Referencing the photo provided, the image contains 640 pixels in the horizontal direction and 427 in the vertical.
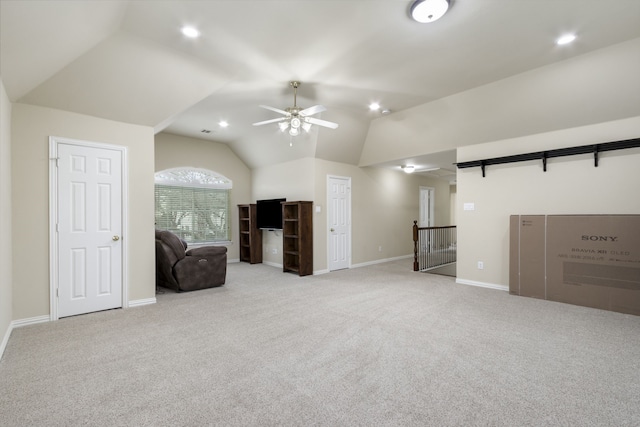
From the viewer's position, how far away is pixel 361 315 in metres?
3.62

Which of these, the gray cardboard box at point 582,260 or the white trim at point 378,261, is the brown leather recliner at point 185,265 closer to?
the white trim at point 378,261

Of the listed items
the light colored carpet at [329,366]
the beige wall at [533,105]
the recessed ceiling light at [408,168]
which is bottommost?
the light colored carpet at [329,366]

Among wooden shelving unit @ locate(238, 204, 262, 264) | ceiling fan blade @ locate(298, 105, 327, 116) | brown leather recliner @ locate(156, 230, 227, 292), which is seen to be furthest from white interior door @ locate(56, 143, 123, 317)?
wooden shelving unit @ locate(238, 204, 262, 264)

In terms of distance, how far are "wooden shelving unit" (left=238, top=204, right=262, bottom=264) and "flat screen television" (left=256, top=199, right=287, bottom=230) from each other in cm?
24

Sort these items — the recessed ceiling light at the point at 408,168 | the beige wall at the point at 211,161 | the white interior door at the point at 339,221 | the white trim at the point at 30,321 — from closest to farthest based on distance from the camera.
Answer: the white trim at the point at 30,321 → the white interior door at the point at 339,221 → the beige wall at the point at 211,161 → the recessed ceiling light at the point at 408,168

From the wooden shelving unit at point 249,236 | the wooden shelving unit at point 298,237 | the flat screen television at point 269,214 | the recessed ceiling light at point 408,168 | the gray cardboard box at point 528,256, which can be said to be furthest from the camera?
the wooden shelving unit at point 249,236

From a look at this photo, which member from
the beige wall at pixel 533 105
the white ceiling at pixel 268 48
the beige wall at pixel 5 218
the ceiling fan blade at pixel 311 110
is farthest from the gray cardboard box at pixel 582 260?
the beige wall at pixel 5 218

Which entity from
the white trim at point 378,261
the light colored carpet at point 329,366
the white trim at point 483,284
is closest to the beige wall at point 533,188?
the white trim at point 483,284

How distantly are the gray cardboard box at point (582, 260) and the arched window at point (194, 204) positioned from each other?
20.9 feet

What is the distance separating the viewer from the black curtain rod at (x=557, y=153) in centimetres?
374

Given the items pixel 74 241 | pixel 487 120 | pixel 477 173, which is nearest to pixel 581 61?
pixel 487 120

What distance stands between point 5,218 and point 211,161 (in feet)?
15.3

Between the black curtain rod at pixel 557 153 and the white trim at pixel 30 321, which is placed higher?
the black curtain rod at pixel 557 153

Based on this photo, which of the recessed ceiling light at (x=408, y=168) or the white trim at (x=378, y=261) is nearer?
the white trim at (x=378, y=261)
